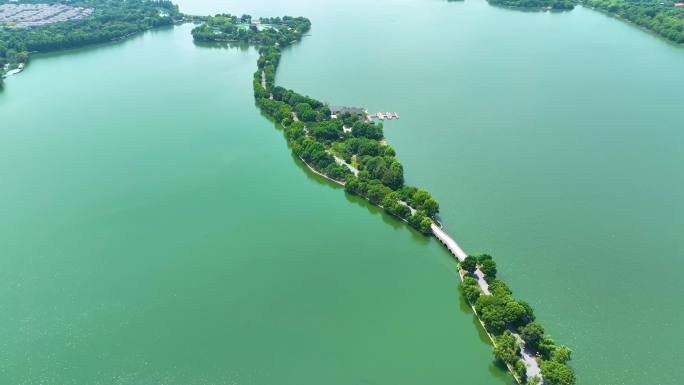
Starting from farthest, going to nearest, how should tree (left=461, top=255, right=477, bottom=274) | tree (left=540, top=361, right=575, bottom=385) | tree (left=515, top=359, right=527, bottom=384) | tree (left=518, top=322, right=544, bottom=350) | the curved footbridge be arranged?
tree (left=461, top=255, right=477, bottom=274) < tree (left=518, top=322, right=544, bottom=350) < the curved footbridge < tree (left=515, top=359, right=527, bottom=384) < tree (left=540, top=361, right=575, bottom=385)

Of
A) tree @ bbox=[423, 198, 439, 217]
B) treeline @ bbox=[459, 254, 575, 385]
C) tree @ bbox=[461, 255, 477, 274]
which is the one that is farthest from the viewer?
tree @ bbox=[423, 198, 439, 217]

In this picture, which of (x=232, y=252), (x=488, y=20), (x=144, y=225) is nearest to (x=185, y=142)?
(x=144, y=225)

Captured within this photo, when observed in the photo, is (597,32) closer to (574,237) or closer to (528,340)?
(574,237)

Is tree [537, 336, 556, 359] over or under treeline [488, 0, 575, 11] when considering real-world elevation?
under

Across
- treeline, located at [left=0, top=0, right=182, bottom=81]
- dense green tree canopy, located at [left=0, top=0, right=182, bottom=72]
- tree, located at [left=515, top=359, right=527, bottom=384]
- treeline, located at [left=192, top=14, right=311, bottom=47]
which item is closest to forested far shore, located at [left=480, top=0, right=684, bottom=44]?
treeline, located at [left=192, top=14, right=311, bottom=47]

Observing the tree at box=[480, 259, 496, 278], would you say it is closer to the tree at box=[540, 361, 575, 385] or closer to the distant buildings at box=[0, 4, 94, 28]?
the tree at box=[540, 361, 575, 385]

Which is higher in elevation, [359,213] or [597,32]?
[597,32]

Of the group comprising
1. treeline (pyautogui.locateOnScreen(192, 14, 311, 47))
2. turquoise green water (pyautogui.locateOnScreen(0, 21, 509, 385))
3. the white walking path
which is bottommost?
turquoise green water (pyautogui.locateOnScreen(0, 21, 509, 385))

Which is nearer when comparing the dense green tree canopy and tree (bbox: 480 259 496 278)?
tree (bbox: 480 259 496 278)
